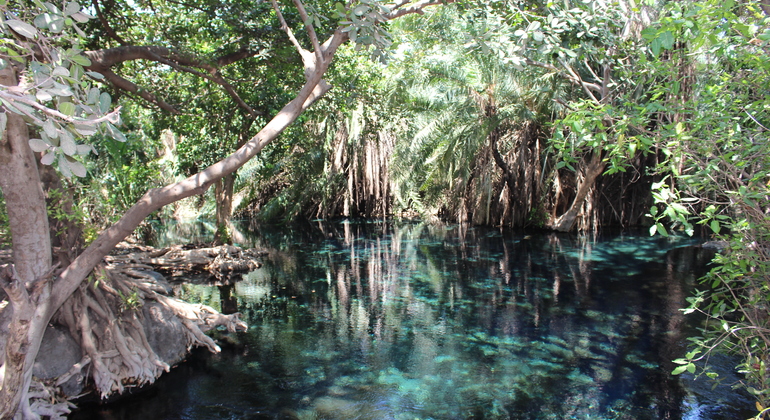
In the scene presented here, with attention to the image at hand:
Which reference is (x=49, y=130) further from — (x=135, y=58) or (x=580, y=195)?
(x=580, y=195)

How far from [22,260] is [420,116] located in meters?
14.9

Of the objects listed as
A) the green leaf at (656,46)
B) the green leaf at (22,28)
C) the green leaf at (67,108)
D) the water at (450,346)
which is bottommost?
the water at (450,346)

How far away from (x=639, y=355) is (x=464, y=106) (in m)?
11.4

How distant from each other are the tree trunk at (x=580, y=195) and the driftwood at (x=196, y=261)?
9.24 metres

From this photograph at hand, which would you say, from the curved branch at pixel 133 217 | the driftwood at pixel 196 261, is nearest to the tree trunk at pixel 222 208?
the driftwood at pixel 196 261

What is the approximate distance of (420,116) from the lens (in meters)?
17.8

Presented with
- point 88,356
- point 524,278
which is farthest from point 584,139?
point 524,278

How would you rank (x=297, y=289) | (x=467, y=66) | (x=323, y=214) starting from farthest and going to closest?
(x=323, y=214), (x=467, y=66), (x=297, y=289)

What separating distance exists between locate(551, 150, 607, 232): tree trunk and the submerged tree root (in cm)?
1158

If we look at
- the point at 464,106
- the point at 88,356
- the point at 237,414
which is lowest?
the point at 237,414

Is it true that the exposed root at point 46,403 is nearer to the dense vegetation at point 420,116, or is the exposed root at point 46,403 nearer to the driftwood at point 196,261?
the dense vegetation at point 420,116

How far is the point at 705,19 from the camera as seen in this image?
9.39ft

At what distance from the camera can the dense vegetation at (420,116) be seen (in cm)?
307

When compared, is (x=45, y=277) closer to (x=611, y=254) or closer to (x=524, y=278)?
(x=524, y=278)
